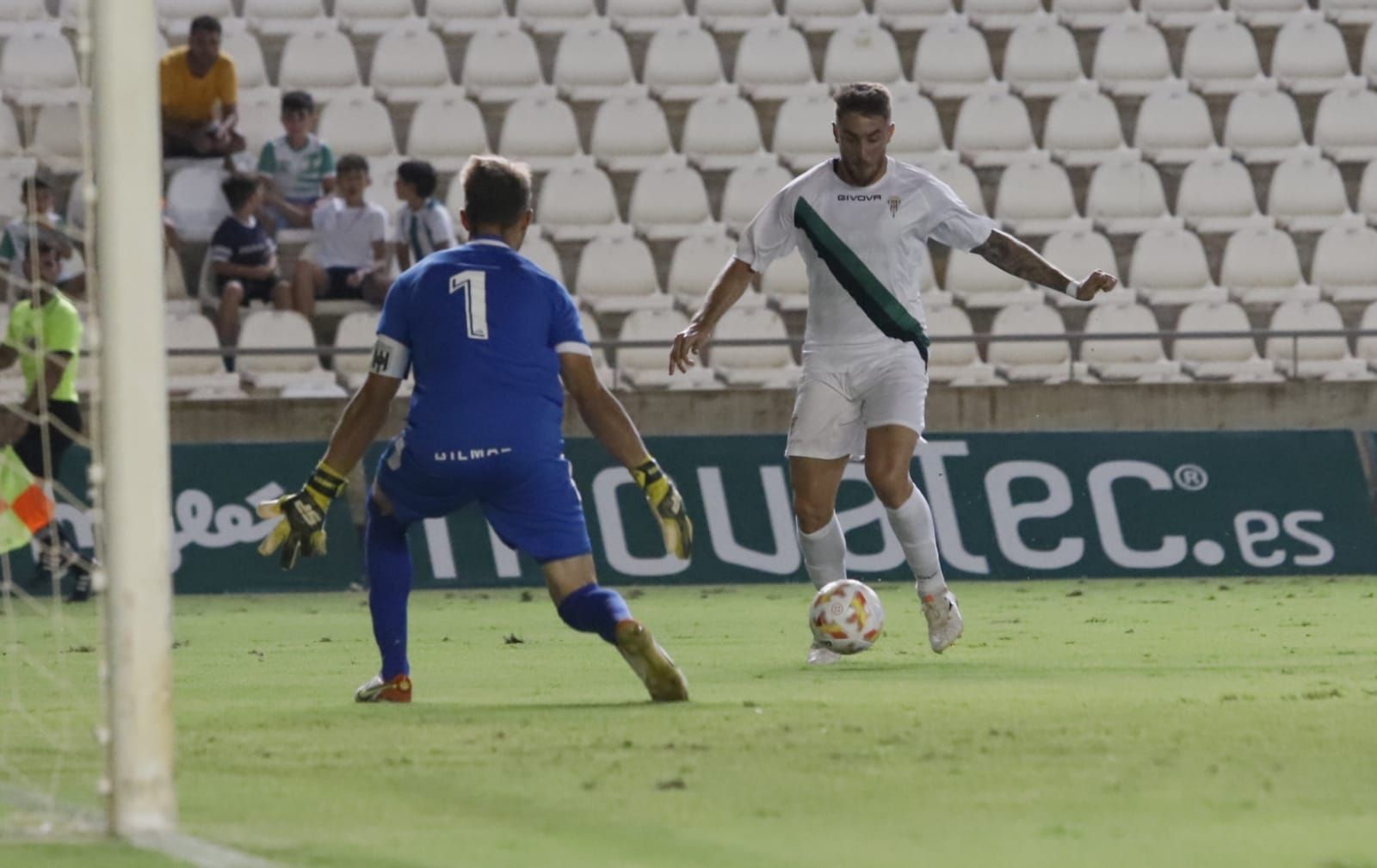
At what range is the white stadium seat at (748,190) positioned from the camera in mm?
17188

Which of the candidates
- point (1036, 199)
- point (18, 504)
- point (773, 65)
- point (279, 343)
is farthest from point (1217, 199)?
point (18, 504)

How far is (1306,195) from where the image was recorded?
58.5 ft

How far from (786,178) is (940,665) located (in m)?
9.06

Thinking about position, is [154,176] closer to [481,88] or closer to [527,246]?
[527,246]

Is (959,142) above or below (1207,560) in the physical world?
above

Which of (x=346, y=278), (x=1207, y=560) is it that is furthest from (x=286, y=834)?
→ (x=346, y=278)

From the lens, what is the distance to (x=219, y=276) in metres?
16.0

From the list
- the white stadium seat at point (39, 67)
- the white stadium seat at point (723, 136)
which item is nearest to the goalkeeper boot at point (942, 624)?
the white stadium seat at point (723, 136)

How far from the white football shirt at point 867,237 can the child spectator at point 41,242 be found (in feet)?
17.5

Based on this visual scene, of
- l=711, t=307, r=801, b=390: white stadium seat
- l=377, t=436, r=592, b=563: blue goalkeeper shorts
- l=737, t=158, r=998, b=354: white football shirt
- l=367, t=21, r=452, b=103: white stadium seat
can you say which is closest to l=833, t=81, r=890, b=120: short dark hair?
l=737, t=158, r=998, b=354: white football shirt

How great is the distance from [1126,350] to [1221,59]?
3.60 meters

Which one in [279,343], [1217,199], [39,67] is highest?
[39,67]

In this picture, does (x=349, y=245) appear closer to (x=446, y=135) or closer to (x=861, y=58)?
(x=446, y=135)

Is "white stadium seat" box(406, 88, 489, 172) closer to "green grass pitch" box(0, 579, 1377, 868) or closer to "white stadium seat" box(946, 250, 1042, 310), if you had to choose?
"white stadium seat" box(946, 250, 1042, 310)
